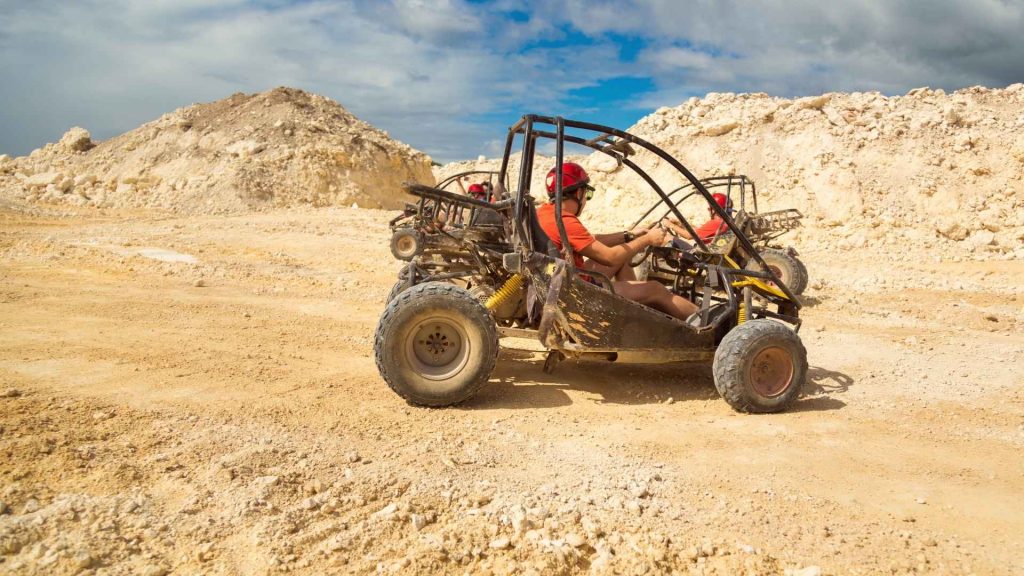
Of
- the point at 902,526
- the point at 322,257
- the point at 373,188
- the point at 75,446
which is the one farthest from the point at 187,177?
the point at 902,526

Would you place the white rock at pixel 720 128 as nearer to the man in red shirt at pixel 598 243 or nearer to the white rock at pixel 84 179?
the man in red shirt at pixel 598 243

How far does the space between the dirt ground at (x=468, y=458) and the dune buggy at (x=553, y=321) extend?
0.25m

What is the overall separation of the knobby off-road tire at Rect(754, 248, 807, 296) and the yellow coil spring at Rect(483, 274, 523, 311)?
226 inches

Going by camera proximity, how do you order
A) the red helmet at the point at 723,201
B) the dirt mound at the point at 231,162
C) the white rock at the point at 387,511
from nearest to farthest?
1. the white rock at the point at 387,511
2. the red helmet at the point at 723,201
3. the dirt mound at the point at 231,162

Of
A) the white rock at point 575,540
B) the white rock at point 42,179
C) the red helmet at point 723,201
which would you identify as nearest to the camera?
the white rock at point 575,540

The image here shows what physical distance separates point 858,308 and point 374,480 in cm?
793

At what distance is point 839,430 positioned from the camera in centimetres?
432

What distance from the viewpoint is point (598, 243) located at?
4.65m

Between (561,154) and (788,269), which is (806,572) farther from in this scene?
(788,269)

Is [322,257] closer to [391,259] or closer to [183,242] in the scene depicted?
[391,259]

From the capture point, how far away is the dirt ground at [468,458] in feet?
8.59

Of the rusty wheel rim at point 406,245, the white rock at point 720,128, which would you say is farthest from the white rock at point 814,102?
the rusty wheel rim at point 406,245

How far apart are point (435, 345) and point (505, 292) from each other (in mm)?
693

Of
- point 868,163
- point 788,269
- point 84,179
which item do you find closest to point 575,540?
point 788,269
